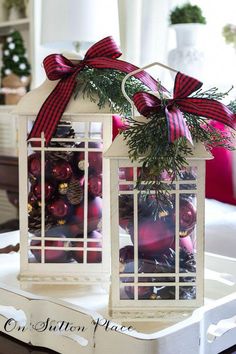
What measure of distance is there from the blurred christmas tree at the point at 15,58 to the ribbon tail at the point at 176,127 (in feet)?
7.54

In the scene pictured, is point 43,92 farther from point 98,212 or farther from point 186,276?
point 186,276

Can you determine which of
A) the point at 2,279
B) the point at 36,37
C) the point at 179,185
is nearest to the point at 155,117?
the point at 179,185

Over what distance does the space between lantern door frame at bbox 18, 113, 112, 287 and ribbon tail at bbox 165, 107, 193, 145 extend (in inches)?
8.1

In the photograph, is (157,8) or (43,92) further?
(157,8)

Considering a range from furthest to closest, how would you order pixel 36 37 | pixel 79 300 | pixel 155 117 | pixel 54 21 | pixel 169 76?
pixel 36 37 → pixel 169 76 → pixel 54 21 → pixel 79 300 → pixel 155 117

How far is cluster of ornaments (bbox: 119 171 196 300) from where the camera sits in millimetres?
774

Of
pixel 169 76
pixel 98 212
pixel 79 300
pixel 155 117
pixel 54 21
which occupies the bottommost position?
pixel 79 300

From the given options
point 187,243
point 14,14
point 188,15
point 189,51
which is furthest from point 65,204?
point 14,14

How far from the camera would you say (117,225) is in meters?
0.77

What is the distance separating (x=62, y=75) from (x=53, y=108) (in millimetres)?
55

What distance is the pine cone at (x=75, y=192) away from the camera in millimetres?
908

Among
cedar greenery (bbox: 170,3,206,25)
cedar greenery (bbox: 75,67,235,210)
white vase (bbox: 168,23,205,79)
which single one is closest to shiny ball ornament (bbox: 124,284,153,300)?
cedar greenery (bbox: 75,67,235,210)

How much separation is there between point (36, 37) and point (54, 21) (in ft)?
1.78

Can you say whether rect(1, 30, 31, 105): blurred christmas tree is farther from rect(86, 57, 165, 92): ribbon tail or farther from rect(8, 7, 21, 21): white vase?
rect(86, 57, 165, 92): ribbon tail
